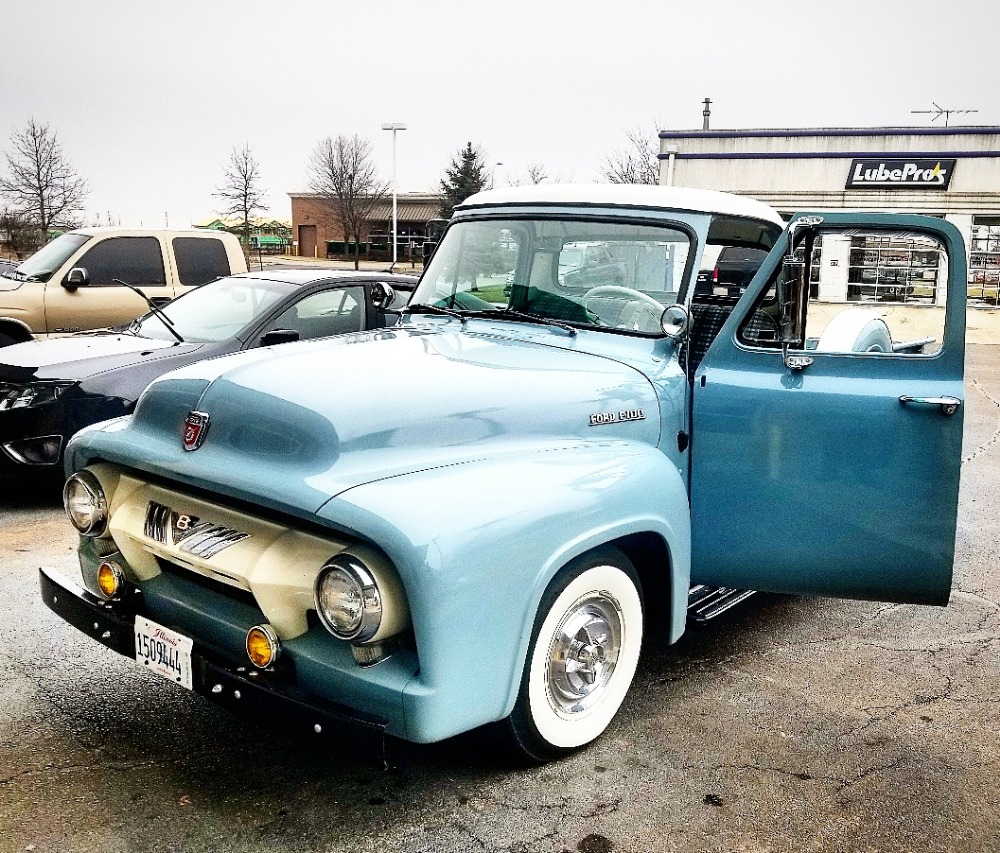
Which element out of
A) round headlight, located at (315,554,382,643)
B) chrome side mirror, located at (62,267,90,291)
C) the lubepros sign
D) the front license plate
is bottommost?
the front license plate

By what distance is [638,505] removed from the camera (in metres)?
3.24

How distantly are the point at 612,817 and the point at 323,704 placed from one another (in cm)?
101

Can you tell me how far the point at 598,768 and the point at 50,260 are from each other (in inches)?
340

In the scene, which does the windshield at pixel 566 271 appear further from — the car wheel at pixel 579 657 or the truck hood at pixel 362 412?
the car wheel at pixel 579 657

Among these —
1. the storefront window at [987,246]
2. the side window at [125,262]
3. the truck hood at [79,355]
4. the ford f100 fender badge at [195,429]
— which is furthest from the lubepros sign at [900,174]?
the ford f100 fender badge at [195,429]

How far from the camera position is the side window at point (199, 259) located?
982cm

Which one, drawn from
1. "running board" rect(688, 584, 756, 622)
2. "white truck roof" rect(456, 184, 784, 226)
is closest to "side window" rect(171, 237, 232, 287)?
"white truck roof" rect(456, 184, 784, 226)

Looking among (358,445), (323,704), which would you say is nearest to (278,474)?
(358,445)

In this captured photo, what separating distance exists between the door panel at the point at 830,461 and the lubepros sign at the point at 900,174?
29297mm

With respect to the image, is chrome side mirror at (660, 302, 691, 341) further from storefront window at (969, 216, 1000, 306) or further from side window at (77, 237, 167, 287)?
storefront window at (969, 216, 1000, 306)

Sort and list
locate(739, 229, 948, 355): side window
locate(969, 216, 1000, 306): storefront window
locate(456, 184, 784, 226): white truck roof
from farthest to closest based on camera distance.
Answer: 1. locate(969, 216, 1000, 306): storefront window
2. locate(456, 184, 784, 226): white truck roof
3. locate(739, 229, 948, 355): side window

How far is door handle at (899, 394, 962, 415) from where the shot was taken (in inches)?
140

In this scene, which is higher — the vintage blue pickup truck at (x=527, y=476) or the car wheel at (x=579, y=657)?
the vintage blue pickup truck at (x=527, y=476)

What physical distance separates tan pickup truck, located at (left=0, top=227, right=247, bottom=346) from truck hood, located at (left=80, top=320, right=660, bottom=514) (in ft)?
21.0
